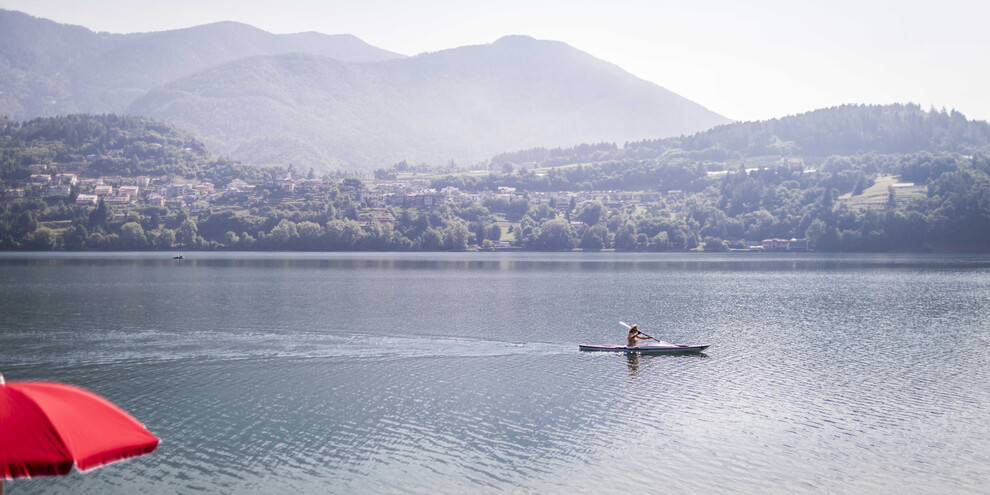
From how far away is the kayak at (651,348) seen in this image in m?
47.6

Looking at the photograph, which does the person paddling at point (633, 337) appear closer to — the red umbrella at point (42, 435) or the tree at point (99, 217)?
the red umbrella at point (42, 435)

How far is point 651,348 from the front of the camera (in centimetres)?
4772

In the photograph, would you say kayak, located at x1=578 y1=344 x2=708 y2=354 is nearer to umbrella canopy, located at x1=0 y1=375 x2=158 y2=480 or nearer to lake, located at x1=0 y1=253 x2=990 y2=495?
lake, located at x1=0 y1=253 x2=990 y2=495

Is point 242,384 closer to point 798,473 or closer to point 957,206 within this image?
point 798,473

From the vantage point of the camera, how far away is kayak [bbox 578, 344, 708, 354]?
156ft

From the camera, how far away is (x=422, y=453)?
27.0 meters

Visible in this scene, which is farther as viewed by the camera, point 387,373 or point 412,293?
point 412,293

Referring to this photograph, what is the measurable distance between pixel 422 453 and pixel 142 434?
1795 cm

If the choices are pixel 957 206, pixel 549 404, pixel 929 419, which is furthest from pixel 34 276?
pixel 957 206

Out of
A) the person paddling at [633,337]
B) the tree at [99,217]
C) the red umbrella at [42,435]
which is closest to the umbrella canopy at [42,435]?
the red umbrella at [42,435]

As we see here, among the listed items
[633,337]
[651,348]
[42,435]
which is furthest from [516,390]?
[42,435]

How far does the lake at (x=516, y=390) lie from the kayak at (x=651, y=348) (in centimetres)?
88

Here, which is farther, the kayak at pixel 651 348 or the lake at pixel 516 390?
the kayak at pixel 651 348

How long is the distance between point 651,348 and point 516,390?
44.9ft
